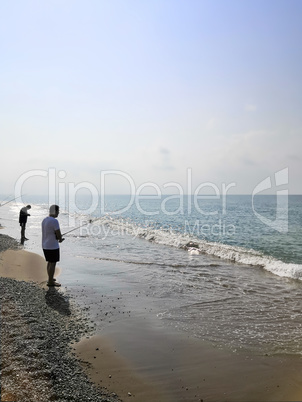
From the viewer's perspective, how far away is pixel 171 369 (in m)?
4.25

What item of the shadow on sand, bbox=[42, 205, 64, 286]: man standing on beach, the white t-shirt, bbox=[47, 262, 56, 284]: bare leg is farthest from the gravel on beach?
the white t-shirt

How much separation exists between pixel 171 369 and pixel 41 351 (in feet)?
6.16

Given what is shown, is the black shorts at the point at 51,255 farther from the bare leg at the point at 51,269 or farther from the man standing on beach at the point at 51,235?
the bare leg at the point at 51,269

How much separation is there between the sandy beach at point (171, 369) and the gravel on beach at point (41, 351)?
48 mm

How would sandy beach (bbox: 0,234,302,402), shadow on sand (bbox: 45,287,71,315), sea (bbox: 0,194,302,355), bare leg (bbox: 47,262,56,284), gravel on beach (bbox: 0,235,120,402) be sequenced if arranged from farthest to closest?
bare leg (bbox: 47,262,56,284)
shadow on sand (bbox: 45,287,71,315)
sea (bbox: 0,194,302,355)
sandy beach (bbox: 0,234,302,402)
gravel on beach (bbox: 0,235,120,402)

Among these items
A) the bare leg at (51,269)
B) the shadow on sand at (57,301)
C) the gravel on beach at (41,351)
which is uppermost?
the bare leg at (51,269)

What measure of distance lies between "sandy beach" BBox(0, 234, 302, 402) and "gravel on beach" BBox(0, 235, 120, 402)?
0.05 meters

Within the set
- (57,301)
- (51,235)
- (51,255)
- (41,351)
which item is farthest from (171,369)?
(51,235)

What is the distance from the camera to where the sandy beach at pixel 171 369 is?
3.69 metres

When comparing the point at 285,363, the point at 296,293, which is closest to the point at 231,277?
the point at 296,293

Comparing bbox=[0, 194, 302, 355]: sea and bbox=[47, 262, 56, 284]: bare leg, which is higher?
bbox=[47, 262, 56, 284]: bare leg

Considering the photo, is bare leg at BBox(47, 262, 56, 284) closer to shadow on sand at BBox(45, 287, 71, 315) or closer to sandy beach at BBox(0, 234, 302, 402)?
shadow on sand at BBox(45, 287, 71, 315)

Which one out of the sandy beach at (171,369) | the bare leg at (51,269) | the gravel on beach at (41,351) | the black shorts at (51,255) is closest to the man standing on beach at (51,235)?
the black shorts at (51,255)

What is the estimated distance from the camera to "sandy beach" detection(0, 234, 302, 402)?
3.69m
